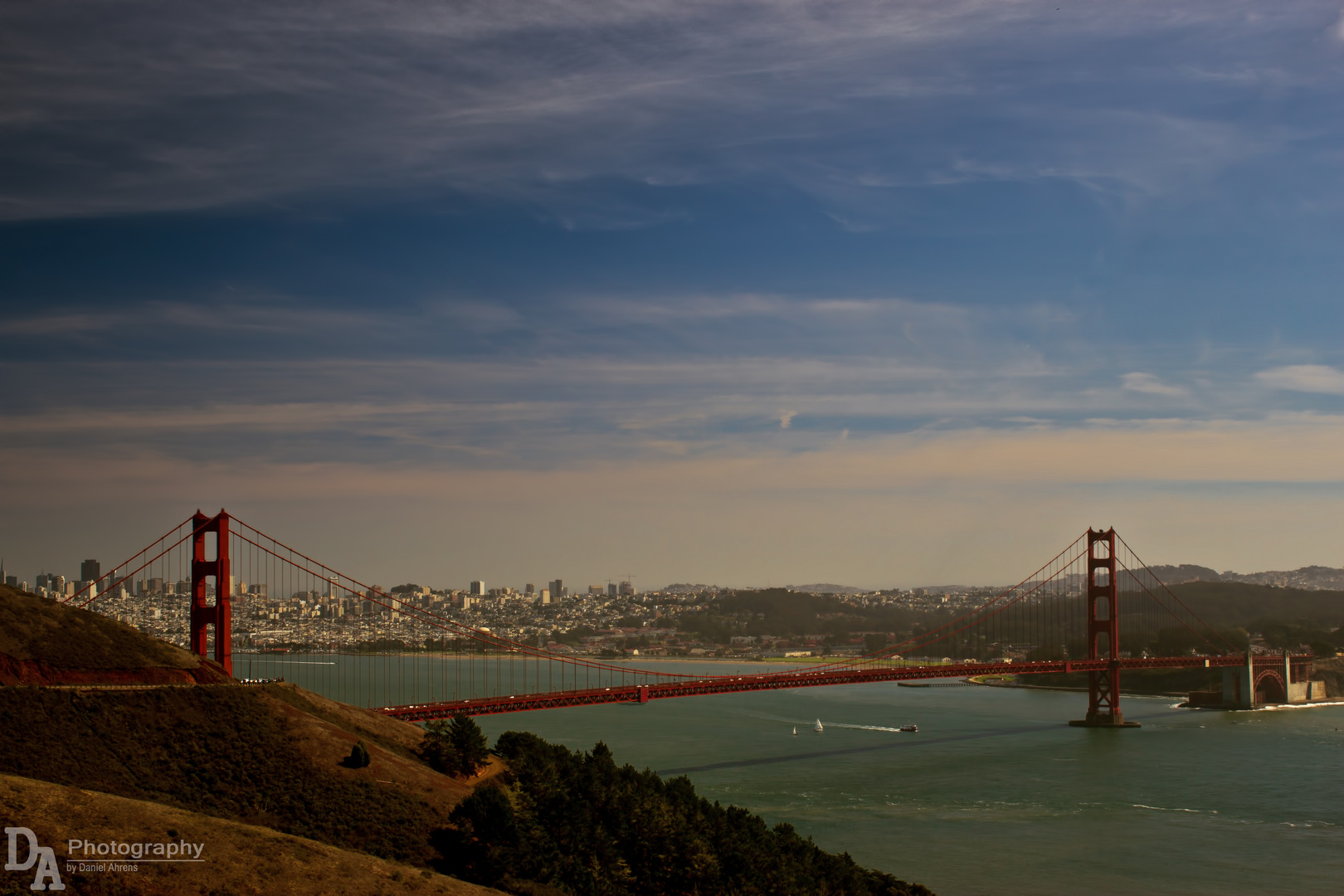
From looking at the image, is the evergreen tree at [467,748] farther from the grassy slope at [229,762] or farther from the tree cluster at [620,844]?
the grassy slope at [229,762]

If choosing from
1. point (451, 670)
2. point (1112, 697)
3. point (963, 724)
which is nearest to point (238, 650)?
point (451, 670)

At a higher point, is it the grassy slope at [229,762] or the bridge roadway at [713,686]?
the grassy slope at [229,762]

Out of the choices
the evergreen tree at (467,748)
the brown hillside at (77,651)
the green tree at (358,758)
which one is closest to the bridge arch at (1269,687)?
the evergreen tree at (467,748)

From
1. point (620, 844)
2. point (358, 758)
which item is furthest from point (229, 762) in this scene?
point (620, 844)

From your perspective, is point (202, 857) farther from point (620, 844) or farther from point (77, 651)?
point (77, 651)

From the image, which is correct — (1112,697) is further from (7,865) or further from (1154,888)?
(7,865)

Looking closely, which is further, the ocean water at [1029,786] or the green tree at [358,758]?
the ocean water at [1029,786]

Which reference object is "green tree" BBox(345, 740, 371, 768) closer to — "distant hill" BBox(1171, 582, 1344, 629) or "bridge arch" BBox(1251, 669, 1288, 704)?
"bridge arch" BBox(1251, 669, 1288, 704)
